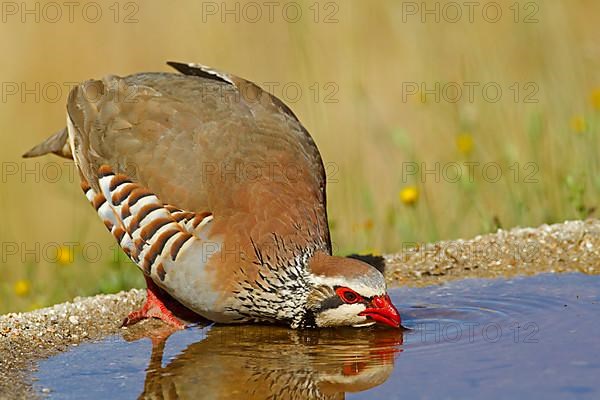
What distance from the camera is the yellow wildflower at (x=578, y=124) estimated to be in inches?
244

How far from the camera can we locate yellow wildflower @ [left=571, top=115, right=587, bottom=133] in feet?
20.4

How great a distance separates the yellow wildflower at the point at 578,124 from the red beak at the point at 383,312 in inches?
96.8

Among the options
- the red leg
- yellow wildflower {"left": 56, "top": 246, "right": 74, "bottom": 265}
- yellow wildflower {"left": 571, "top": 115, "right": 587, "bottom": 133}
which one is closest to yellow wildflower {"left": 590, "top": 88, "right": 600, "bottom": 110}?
yellow wildflower {"left": 571, "top": 115, "right": 587, "bottom": 133}

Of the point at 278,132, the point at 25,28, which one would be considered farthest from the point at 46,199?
the point at 278,132

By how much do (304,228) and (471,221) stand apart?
8.95ft

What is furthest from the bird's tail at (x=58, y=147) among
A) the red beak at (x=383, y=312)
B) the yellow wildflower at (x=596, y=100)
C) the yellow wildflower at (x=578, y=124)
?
the yellow wildflower at (x=596, y=100)

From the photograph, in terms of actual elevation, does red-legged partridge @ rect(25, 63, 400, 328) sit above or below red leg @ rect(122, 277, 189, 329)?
above

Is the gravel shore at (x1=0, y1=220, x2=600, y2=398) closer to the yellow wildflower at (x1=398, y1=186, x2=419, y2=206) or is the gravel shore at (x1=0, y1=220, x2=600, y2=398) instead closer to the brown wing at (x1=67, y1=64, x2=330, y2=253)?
the brown wing at (x1=67, y1=64, x2=330, y2=253)

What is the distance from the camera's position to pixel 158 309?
4746mm

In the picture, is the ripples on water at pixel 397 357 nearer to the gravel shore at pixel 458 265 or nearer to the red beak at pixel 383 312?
the red beak at pixel 383 312

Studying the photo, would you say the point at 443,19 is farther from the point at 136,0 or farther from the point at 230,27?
the point at 136,0

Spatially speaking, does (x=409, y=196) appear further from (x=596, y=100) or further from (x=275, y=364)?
(x=275, y=364)

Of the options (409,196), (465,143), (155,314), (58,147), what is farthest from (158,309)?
(465,143)

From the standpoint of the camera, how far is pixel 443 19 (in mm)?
8773
